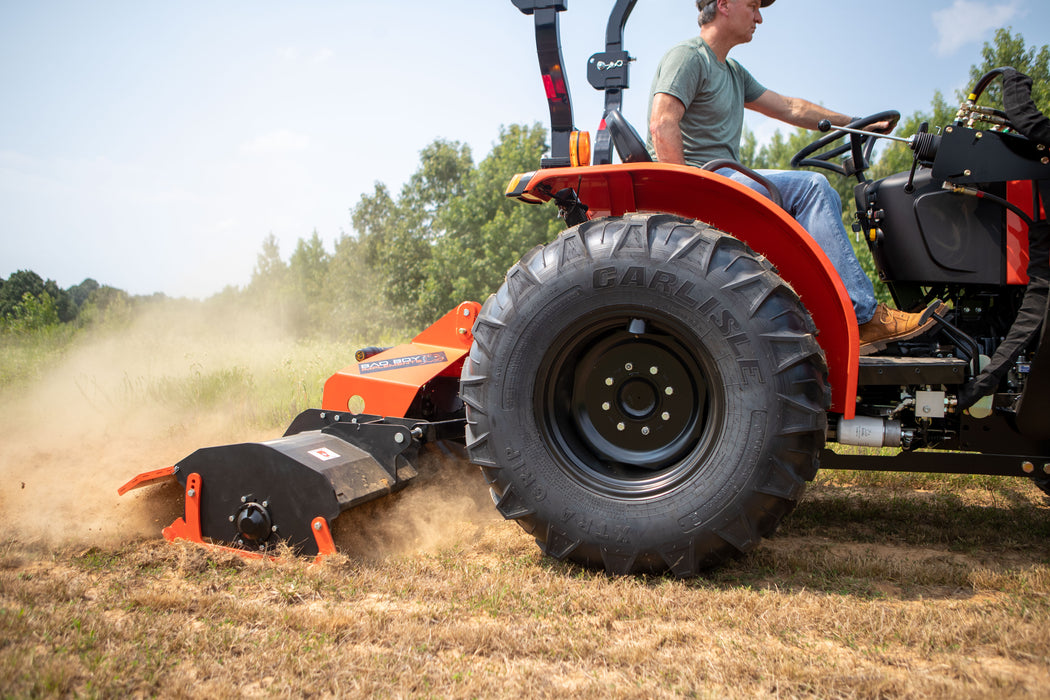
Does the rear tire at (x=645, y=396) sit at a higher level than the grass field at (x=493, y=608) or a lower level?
higher

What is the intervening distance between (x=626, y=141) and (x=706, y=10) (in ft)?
3.40

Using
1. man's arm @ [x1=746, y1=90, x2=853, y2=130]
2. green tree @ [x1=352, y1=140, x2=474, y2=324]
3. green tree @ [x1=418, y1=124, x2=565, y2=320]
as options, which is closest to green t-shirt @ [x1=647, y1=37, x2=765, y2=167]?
man's arm @ [x1=746, y1=90, x2=853, y2=130]

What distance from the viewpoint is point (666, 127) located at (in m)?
2.78

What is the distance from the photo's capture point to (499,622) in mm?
1961

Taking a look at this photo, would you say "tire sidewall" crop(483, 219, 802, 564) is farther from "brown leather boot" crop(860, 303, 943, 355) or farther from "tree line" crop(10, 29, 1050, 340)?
"tree line" crop(10, 29, 1050, 340)

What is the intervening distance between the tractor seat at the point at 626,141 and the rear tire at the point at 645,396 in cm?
29

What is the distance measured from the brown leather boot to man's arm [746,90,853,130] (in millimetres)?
1302

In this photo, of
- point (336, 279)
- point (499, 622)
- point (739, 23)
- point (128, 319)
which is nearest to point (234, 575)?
point (499, 622)

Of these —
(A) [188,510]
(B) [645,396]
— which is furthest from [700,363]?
(A) [188,510]

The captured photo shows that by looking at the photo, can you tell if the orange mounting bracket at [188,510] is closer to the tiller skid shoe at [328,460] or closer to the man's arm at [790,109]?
the tiller skid shoe at [328,460]

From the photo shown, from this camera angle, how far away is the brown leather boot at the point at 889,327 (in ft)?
8.09

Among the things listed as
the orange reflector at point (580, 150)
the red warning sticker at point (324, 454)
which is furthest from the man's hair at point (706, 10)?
the red warning sticker at point (324, 454)

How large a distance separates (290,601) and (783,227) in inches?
79.3

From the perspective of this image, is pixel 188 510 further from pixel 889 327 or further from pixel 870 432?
pixel 889 327
